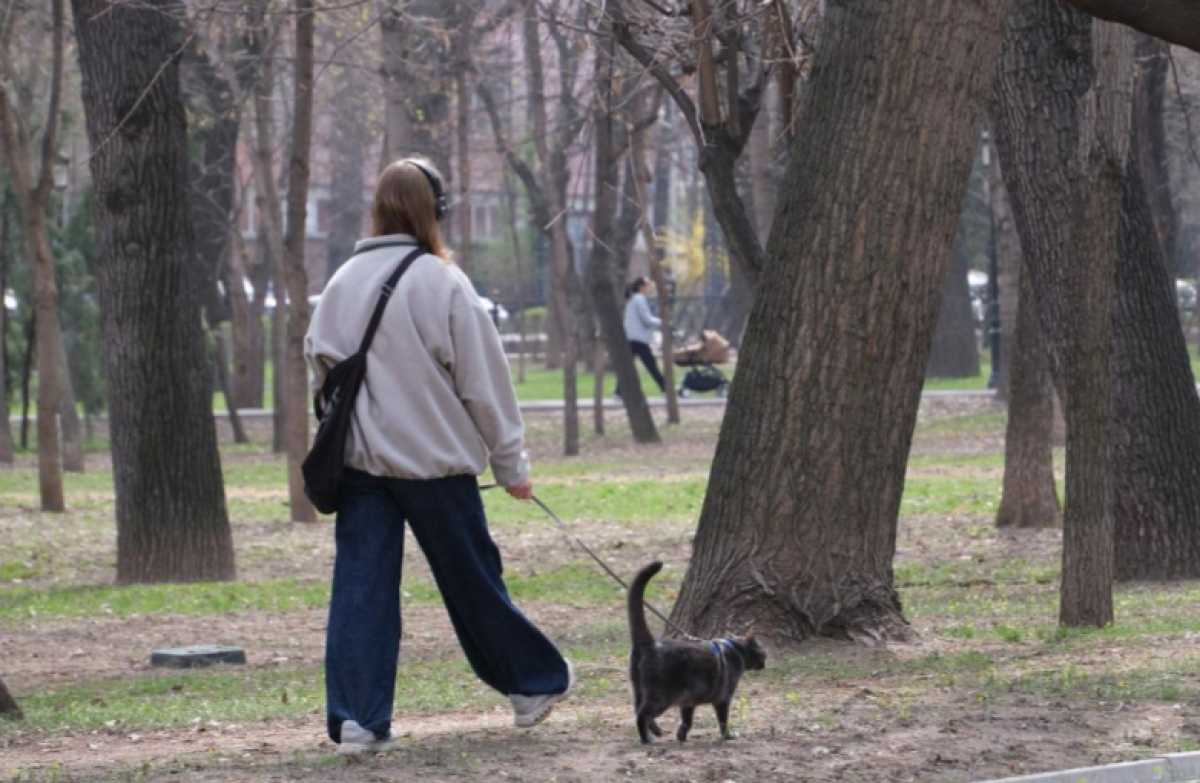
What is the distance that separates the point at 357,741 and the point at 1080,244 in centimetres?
470

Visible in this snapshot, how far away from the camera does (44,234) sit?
783 inches

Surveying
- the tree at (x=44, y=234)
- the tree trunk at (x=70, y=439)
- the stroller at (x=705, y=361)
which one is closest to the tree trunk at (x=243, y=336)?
the tree trunk at (x=70, y=439)

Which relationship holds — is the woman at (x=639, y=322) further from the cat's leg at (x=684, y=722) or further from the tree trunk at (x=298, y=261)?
the cat's leg at (x=684, y=722)

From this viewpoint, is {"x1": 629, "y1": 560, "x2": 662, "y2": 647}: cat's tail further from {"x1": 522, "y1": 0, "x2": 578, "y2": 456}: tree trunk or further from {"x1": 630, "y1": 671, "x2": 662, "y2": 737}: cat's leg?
{"x1": 522, "y1": 0, "x2": 578, "y2": 456}: tree trunk

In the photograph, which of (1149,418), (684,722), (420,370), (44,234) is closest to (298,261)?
(44,234)

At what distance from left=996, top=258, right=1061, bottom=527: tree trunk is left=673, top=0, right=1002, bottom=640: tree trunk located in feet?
25.8

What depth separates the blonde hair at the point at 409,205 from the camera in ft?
23.6

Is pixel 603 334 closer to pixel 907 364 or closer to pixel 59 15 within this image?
pixel 59 15

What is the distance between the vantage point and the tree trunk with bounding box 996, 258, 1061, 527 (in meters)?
17.2

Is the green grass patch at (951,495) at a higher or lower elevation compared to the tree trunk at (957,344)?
lower

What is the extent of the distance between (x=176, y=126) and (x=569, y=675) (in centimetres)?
808

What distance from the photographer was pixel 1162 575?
13.7 metres

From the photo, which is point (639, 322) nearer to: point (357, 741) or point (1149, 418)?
point (1149, 418)

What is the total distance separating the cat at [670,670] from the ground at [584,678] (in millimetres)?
169
